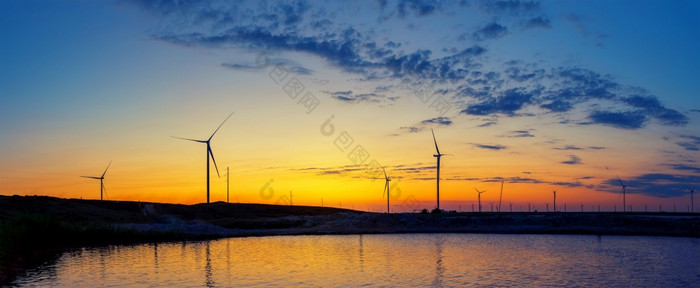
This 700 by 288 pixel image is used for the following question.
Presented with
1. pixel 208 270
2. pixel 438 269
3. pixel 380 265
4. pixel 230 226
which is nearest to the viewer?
pixel 438 269

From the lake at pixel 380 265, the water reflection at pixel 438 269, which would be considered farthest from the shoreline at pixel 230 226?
the water reflection at pixel 438 269

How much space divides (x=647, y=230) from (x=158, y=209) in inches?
3588

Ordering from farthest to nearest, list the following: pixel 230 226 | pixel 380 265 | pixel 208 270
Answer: pixel 230 226
pixel 380 265
pixel 208 270

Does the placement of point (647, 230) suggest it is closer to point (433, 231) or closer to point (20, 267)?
point (433, 231)

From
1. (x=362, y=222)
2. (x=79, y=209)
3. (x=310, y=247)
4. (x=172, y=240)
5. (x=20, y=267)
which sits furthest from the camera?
(x=79, y=209)

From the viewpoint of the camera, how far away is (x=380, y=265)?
41125mm

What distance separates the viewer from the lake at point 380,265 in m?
33.8

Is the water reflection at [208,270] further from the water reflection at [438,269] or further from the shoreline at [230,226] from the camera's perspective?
the water reflection at [438,269]

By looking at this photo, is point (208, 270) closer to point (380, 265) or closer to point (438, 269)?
point (380, 265)

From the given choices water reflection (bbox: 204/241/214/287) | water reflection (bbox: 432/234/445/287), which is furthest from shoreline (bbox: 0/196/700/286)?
water reflection (bbox: 432/234/445/287)

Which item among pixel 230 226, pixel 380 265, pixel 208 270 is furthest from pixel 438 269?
pixel 230 226

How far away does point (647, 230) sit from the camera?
242 ft

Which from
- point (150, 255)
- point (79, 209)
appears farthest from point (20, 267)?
point (79, 209)

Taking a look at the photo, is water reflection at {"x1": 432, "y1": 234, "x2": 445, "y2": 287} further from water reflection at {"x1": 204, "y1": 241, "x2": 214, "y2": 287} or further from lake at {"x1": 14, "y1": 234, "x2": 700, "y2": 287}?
water reflection at {"x1": 204, "y1": 241, "x2": 214, "y2": 287}
